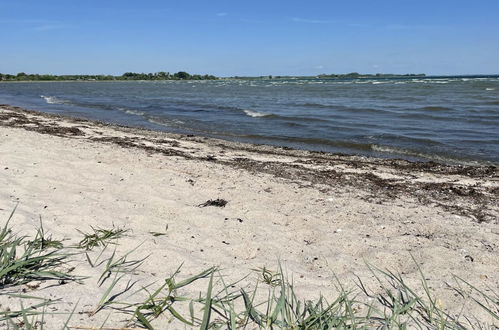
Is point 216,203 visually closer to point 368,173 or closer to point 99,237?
point 99,237

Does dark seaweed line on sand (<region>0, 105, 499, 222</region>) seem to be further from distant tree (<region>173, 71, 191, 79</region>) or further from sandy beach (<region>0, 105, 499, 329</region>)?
distant tree (<region>173, 71, 191, 79</region>)

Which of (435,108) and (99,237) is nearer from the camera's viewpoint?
(99,237)

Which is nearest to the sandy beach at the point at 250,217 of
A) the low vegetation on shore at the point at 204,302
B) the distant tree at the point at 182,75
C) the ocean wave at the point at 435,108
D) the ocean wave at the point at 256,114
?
the low vegetation on shore at the point at 204,302

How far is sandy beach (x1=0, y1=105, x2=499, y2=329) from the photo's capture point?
2850 millimetres

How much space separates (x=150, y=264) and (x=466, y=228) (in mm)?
3522

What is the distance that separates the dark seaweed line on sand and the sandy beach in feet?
0.13

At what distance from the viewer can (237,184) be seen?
5.87m

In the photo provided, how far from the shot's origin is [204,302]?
2.35 meters

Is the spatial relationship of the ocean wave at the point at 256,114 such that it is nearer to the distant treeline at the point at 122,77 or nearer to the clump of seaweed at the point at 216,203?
the clump of seaweed at the point at 216,203

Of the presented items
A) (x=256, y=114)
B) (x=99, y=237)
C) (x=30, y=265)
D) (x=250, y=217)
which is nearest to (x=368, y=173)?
(x=250, y=217)

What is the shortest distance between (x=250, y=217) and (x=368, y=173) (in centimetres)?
356

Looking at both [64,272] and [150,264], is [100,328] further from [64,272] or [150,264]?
[150,264]

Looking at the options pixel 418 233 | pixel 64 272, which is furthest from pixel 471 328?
pixel 64 272

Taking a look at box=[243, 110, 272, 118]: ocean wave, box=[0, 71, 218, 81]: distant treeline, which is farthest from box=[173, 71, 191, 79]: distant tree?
box=[243, 110, 272, 118]: ocean wave
